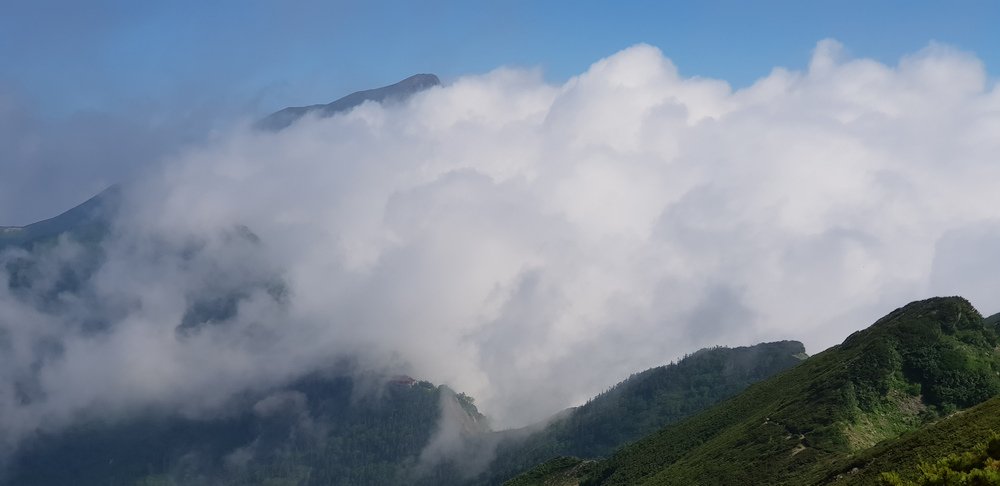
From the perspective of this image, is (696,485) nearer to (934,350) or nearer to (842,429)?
(842,429)

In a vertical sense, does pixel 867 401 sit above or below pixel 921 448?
above

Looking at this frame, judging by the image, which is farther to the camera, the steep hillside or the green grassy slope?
the steep hillside

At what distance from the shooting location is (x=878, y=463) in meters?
115

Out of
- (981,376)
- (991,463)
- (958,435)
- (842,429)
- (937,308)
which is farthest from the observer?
(937,308)

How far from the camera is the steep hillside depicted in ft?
527

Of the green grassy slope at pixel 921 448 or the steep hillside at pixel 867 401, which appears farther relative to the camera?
the steep hillside at pixel 867 401

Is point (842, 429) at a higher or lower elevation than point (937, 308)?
lower

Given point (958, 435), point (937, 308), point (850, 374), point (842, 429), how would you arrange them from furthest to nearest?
1. point (937, 308)
2. point (850, 374)
3. point (842, 429)
4. point (958, 435)

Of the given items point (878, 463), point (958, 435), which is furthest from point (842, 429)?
point (958, 435)

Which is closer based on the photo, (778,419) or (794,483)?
(794,483)

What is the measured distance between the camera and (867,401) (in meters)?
172

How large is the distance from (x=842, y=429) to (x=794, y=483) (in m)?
26.8

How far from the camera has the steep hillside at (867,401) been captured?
6327 inches

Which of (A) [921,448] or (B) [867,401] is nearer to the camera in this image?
(A) [921,448]
